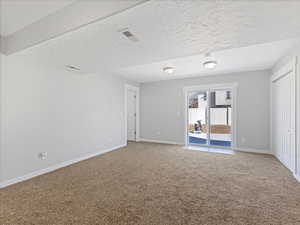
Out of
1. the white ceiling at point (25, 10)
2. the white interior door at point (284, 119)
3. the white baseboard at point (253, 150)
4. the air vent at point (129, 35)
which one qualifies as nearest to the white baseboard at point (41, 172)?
the white ceiling at point (25, 10)

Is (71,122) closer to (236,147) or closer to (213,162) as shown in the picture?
(213,162)

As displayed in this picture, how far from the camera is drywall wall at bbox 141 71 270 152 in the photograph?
13.9 ft

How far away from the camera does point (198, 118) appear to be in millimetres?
5496

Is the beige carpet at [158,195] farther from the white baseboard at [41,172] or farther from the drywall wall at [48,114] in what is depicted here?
the drywall wall at [48,114]

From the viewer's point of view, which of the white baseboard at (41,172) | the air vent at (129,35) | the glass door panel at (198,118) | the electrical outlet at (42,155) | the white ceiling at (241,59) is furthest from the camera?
the glass door panel at (198,118)

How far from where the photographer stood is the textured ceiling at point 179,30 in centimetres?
128

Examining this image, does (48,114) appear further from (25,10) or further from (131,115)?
(131,115)

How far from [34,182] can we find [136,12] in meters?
3.14

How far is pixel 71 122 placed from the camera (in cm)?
347

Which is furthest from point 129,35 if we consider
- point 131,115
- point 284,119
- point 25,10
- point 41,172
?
point 131,115

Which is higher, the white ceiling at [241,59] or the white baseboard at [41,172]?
the white ceiling at [241,59]

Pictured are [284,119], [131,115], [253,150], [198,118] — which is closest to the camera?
[284,119]

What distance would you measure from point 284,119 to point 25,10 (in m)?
4.89

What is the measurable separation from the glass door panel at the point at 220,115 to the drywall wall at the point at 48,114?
11.6 ft
